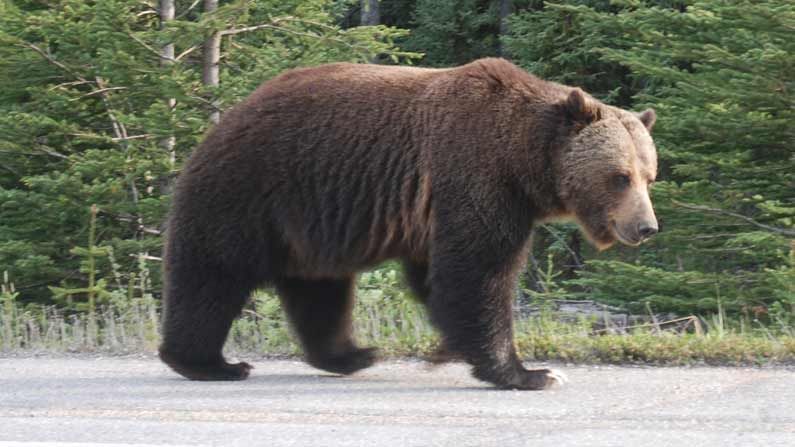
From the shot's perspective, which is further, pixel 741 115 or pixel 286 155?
pixel 741 115

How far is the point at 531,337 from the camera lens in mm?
6578

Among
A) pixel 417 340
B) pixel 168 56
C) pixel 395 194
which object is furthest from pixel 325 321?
pixel 168 56

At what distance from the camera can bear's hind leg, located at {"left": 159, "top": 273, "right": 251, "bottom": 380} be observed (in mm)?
6098

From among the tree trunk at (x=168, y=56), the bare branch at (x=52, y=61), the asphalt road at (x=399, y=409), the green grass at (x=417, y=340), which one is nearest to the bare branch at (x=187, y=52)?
the tree trunk at (x=168, y=56)

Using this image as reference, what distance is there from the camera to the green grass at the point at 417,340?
5.95 metres

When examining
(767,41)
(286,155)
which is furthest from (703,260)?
(286,155)

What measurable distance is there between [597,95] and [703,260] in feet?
23.5

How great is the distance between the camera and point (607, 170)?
5.95 meters

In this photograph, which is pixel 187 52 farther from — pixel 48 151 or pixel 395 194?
pixel 395 194

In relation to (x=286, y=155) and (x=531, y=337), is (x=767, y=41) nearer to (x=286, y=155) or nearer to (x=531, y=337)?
(x=531, y=337)

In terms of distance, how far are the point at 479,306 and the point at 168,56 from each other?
6518 mm

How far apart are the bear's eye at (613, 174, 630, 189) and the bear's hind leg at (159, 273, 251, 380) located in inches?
78.7

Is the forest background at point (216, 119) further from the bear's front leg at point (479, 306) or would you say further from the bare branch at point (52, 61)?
the bear's front leg at point (479, 306)

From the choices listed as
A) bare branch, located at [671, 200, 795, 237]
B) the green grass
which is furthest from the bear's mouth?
bare branch, located at [671, 200, 795, 237]
